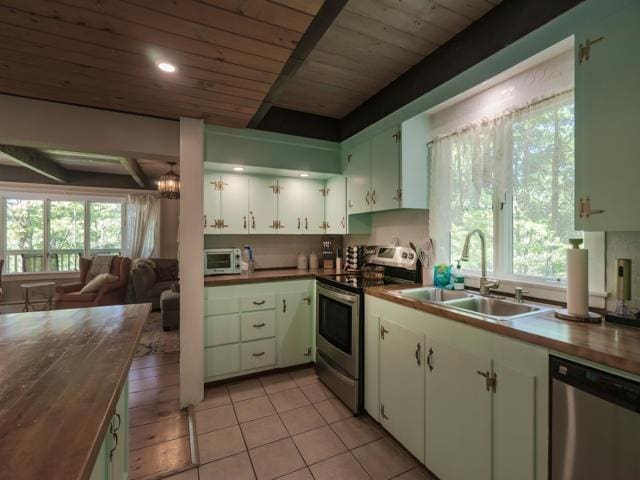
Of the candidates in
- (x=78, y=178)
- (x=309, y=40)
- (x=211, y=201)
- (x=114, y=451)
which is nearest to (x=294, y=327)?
(x=211, y=201)

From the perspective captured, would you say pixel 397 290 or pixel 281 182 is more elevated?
pixel 281 182

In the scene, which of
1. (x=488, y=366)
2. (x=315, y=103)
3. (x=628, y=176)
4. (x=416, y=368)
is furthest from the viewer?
(x=315, y=103)

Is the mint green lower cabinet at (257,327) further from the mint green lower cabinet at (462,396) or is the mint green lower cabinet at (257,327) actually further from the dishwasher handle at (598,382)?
the dishwasher handle at (598,382)

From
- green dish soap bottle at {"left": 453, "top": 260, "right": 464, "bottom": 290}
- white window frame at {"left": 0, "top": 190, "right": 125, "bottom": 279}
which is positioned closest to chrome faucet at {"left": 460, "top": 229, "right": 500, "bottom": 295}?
green dish soap bottle at {"left": 453, "top": 260, "right": 464, "bottom": 290}

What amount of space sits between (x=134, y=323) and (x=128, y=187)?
5810 mm

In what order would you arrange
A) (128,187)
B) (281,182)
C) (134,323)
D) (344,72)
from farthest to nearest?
(128,187) → (281,182) → (344,72) → (134,323)

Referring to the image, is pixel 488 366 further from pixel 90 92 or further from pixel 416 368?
pixel 90 92

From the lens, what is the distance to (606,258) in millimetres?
1438

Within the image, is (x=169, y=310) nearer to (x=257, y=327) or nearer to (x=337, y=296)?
(x=257, y=327)

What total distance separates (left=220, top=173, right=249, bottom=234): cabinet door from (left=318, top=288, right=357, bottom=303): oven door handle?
39.9 inches

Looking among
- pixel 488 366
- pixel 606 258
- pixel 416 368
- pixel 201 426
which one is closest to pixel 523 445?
pixel 488 366

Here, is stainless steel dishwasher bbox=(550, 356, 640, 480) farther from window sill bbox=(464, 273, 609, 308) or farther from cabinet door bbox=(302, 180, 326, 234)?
cabinet door bbox=(302, 180, 326, 234)

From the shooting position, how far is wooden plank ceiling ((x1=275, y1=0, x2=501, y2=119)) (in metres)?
1.65

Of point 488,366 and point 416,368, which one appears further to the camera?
point 416,368
